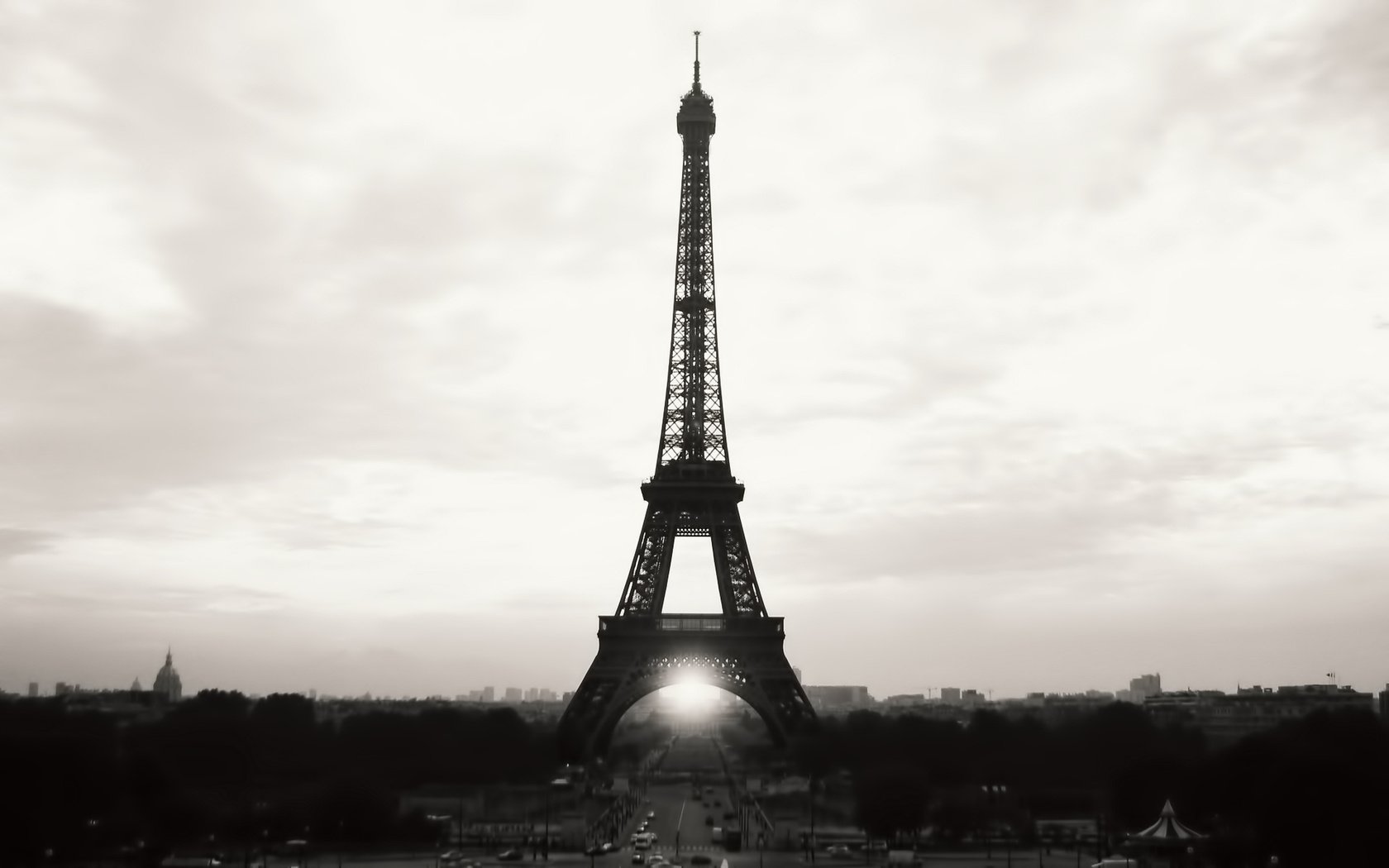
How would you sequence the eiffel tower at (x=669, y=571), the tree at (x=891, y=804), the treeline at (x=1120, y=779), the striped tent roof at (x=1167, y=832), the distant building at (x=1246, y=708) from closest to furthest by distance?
the treeline at (x=1120, y=779)
the striped tent roof at (x=1167, y=832)
the tree at (x=891, y=804)
the eiffel tower at (x=669, y=571)
the distant building at (x=1246, y=708)

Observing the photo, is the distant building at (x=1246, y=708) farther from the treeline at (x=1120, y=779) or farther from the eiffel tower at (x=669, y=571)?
the eiffel tower at (x=669, y=571)

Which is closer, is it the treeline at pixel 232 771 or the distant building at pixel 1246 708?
the treeline at pixel 232 771

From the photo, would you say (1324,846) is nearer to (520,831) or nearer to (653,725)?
(520,831)

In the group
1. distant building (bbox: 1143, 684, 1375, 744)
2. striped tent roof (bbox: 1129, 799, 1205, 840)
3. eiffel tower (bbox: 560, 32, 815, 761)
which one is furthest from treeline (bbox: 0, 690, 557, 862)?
distant building (bbox: 1143, 684, 1375, 744)

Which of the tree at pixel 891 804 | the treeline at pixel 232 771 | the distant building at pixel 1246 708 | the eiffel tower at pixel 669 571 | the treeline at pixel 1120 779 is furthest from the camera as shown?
the distant building at pixel 1246 708

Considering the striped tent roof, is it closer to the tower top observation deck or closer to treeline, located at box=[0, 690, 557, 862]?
treeline, located at box=[0, 690, 557, 862]

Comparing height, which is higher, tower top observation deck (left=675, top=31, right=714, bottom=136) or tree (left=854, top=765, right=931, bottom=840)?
tower top observation deck (left=675, top=31, right=714, bottom=136)

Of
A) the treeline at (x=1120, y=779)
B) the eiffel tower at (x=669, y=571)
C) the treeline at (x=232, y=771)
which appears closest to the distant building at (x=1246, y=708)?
the treeline at (x=1120, y=779)
